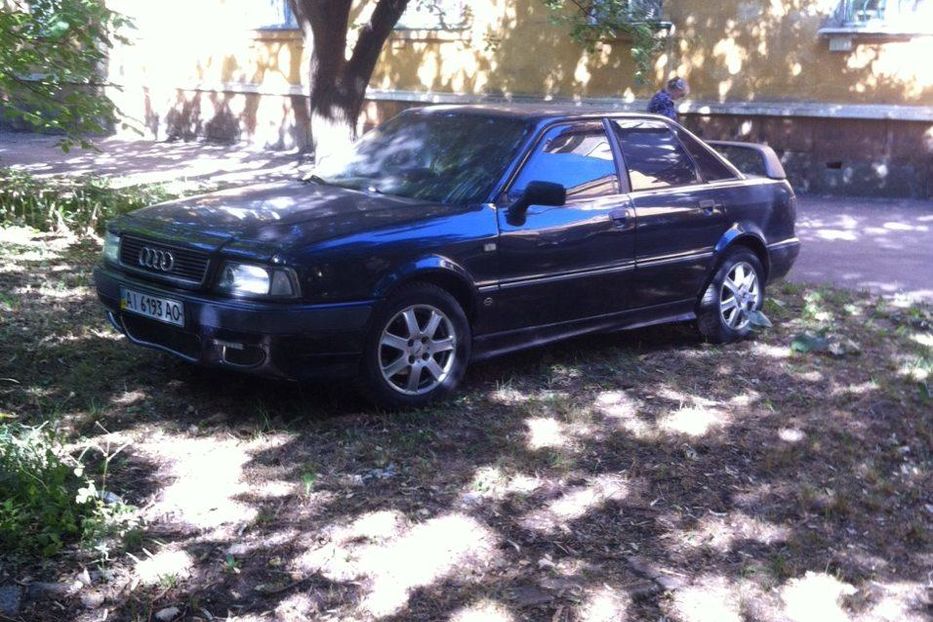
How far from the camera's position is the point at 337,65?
11.4 meters

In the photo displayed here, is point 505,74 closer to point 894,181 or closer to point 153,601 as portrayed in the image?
point 894,181

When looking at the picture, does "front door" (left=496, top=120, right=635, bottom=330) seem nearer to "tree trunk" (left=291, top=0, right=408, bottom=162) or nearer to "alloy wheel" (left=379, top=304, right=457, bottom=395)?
"alloy wheel" (left=379, top=304, right=457, bottom=395)

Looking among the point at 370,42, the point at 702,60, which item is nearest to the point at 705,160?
the point at 370,42

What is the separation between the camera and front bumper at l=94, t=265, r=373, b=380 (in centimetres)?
535

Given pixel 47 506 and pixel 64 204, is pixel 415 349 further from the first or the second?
pixel 64 204

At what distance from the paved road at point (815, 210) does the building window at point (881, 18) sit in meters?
2.11

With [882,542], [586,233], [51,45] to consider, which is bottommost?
[882,542]

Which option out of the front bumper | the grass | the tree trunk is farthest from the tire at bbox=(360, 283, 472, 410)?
the tree trunk

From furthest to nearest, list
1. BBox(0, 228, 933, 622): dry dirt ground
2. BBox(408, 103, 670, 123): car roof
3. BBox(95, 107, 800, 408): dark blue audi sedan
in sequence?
1. BBox(408, 103, 670, 123): car roof
2. BBox(95, 107, 800, 408): dark blue audi sedan
3. BBox(0, 228, 933, 622): dry dirt ground

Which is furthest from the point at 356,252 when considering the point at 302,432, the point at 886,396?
the point at 886,396

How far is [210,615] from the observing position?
3893 millimetres

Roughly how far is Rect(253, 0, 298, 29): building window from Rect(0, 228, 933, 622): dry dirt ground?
12922 millimetres

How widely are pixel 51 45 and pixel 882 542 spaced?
18.3 ft

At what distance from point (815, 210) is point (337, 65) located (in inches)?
249
